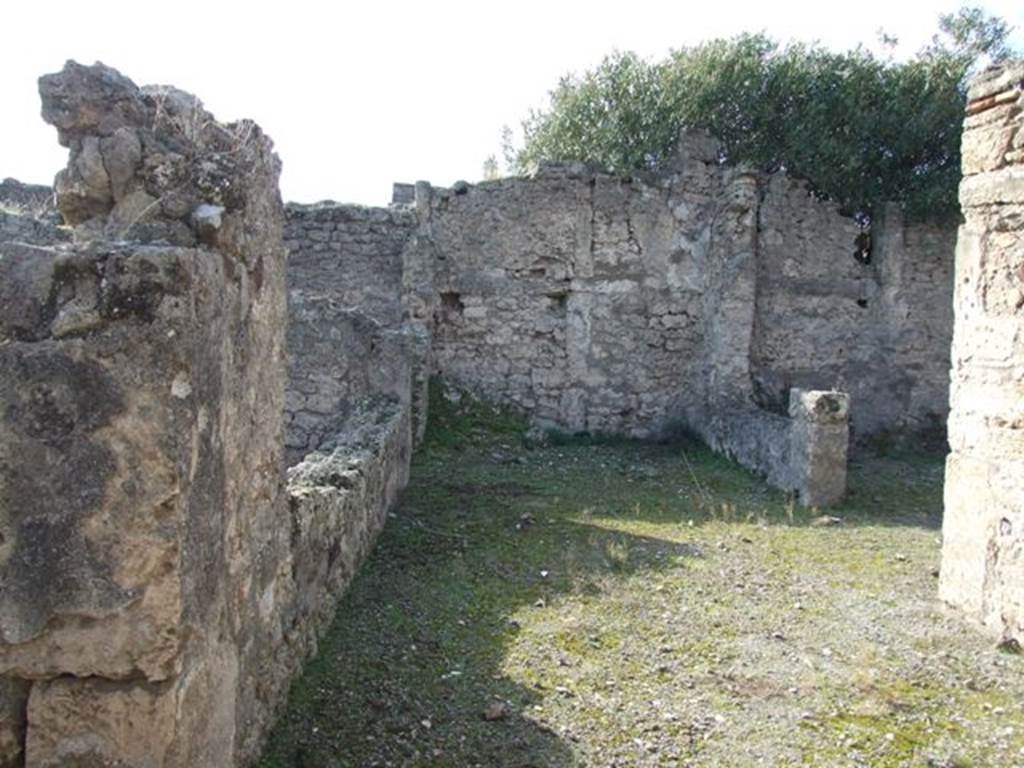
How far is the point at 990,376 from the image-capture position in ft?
17.7

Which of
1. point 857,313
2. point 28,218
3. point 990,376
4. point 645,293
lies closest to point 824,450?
→ point 990,376

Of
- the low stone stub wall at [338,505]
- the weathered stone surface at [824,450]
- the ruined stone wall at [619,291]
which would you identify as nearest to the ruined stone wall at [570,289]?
the ruined stone wall at [619,291]

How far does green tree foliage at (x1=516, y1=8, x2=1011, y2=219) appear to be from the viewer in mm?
14508

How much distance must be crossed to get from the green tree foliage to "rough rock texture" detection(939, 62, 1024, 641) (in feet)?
24.8

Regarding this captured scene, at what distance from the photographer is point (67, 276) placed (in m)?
2.19

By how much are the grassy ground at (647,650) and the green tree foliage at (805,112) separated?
714 centimetres

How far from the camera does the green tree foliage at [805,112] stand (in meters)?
14.5

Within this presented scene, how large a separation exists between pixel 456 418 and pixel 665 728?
8026mm

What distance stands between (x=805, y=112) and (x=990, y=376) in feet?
37.9

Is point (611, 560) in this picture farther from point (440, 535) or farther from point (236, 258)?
point (236, 258)

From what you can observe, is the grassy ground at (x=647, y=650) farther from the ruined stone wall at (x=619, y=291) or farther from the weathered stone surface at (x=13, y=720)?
the ruined stone wall at (x=619, y=291)

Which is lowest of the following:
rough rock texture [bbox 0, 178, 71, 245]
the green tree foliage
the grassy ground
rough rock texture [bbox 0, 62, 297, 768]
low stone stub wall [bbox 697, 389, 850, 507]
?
the grassy ground

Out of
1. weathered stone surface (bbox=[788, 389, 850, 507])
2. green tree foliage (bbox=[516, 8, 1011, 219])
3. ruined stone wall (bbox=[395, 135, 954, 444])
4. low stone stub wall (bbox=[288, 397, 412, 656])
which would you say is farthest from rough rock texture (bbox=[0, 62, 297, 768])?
green tree foliage (bbox=[516, 8, 1011, 219])

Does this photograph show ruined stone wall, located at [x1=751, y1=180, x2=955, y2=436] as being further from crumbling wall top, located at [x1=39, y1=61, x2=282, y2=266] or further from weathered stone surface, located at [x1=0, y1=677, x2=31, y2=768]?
weathered stone surface, located at [x1=0, y1=677, x2=31, y2=768]
